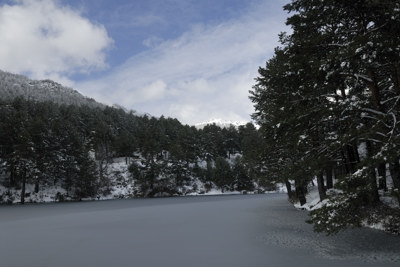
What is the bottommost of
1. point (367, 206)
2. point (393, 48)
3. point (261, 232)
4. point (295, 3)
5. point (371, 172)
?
point (261, 232)

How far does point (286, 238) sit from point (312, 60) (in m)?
8.44

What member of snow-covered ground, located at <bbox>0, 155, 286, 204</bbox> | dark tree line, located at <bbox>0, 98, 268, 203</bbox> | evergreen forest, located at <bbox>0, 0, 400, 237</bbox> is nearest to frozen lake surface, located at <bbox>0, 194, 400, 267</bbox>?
evergreen forest, located at <bbox>0, 0, 400, 237</bbox>

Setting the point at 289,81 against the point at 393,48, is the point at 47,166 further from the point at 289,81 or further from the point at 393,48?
the point at 393,48

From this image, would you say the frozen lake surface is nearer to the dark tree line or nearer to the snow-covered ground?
the dark tree line

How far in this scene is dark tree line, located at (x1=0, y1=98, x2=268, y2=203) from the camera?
56500 mm

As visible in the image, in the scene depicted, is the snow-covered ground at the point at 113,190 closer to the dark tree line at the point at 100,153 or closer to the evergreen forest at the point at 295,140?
the evergreen forest at the point at 295,140

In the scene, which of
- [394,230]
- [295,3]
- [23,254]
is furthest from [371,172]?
[23,254]

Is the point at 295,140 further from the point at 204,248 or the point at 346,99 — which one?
the point at 204,248

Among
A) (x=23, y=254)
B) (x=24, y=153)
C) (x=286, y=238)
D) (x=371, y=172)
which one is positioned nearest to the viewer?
(x=371, y=172)

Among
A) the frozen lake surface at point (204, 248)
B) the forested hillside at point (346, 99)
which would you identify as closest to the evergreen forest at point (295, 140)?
the forested hillside at point (346, 99)

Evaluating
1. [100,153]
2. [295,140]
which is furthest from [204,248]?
[100,153]

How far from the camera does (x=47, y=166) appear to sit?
59.2m

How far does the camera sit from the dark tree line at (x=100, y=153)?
56500 millimetres

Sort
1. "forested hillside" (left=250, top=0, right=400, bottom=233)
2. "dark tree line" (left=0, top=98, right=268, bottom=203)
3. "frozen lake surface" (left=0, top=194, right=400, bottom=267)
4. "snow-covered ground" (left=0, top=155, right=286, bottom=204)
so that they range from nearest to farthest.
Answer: "forested hillside" (left=250, top=0, right=400, bottom=233), "frozen lake surface" (left=0, top=194, right=400, bottom=267), "snow-covered ground" (left=0, top=155, right=286, bottom=204), "dark tree line" (left=0, top=98, right=268, bottom=203)
